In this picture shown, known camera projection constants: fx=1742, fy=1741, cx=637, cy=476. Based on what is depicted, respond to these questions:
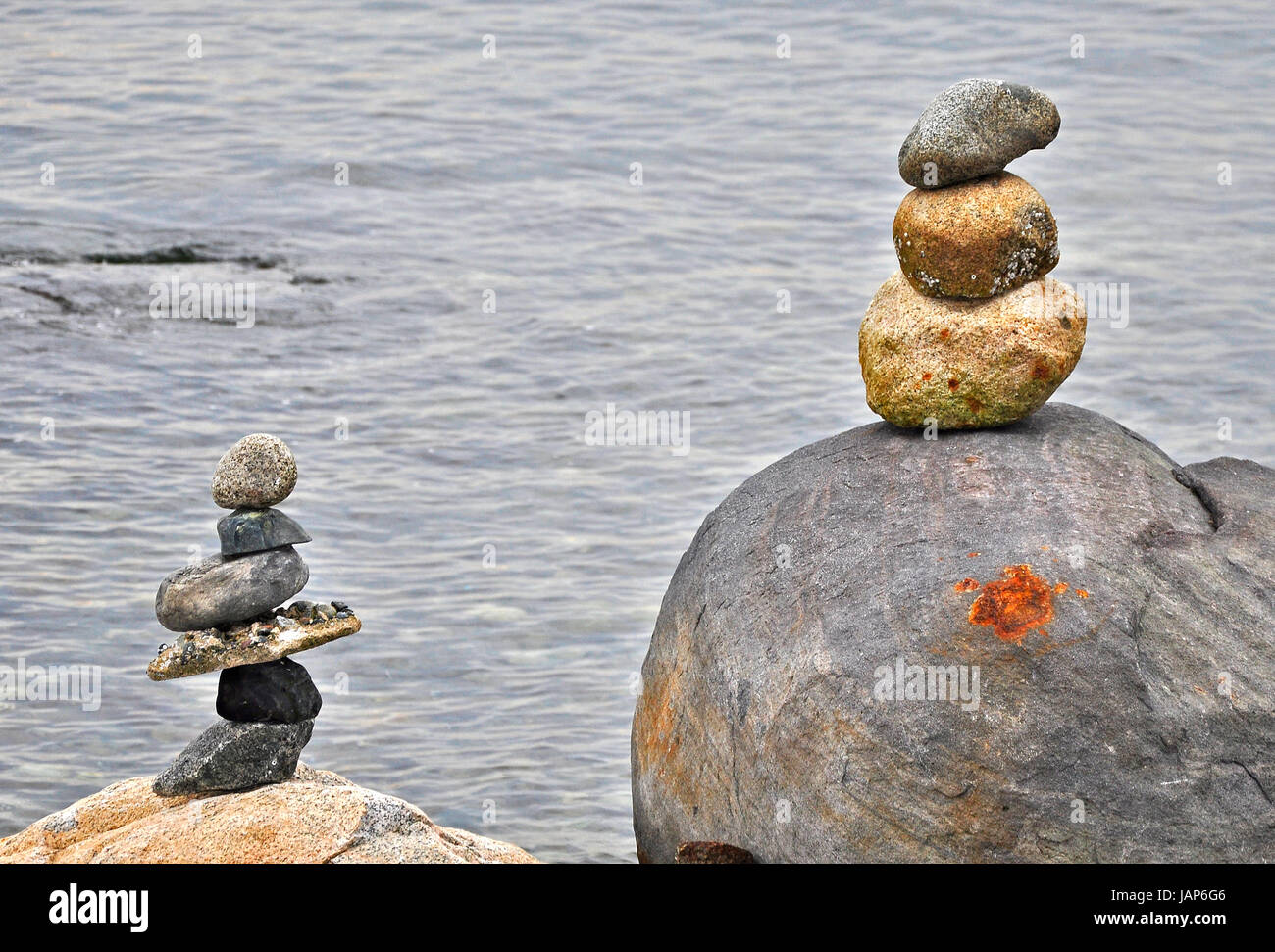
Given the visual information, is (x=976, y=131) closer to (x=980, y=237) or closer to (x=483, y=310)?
(x=980, y=237)

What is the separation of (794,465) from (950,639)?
5.40 ft

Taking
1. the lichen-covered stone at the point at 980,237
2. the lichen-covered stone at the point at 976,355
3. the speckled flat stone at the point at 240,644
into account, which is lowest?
the speckled flat stone at the point at 240,644

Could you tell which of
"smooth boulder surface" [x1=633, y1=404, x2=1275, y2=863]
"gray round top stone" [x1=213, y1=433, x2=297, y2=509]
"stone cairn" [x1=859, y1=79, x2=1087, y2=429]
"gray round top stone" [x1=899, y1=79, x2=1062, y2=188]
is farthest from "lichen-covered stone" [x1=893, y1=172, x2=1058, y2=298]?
"gray round top stone" [x1=213, y1=433, x2=297, y2=509]

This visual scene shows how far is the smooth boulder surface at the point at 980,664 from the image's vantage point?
7324mm

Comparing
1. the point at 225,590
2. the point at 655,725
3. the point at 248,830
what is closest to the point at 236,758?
the point at 248,830

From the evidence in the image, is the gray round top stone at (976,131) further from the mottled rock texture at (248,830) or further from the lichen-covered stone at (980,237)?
the mottled rock texture at (248,830)

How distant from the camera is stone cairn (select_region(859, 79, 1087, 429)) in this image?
27.3ft

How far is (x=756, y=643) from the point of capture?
805 cm

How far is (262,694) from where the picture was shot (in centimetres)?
824

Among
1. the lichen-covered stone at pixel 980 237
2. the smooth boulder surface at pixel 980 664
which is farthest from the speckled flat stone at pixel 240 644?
the lichen-covered stone at pixel 980 237

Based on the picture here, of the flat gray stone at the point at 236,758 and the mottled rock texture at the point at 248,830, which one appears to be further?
the flat gray stone at the point at 236,758

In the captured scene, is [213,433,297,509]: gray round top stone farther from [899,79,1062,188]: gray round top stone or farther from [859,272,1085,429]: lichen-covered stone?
[899,79,1062,188]: gray round top stone

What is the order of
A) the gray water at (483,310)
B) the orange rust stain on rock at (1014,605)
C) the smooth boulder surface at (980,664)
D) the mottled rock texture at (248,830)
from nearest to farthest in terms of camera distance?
the smooth boulder surface at (980,664) < the orange rust stain on rock at (1014,605) < the mottled rock texture at (248,830) < the gray water at (483,310)

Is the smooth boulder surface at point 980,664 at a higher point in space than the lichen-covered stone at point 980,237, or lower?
lower
